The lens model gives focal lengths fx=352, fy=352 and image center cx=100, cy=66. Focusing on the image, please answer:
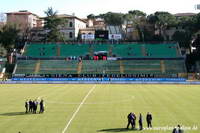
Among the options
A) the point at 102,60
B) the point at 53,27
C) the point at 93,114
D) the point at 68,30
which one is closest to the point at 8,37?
the point at 53,27

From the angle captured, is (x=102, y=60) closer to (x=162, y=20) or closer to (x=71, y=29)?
(x=162, y=20)

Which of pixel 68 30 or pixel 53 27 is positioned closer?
pixel 53 27

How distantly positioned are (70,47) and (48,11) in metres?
24.0

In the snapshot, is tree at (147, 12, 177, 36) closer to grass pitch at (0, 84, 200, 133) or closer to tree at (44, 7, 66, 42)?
tree at (44, 7, 66, 42)

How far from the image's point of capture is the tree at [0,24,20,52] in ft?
369

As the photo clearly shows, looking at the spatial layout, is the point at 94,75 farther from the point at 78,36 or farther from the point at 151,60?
the point at 78,36

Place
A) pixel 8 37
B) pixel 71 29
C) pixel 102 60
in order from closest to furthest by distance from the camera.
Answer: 1. pixel 102 60
2. pixel 8 37
3. pixel 71 29

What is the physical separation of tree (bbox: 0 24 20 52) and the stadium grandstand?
644 cm

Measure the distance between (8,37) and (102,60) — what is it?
33232 mm

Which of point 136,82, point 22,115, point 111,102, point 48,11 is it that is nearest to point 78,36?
point 48,11

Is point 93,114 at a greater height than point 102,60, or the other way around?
point 102,60

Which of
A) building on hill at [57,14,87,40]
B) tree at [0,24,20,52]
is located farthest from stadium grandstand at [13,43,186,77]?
building on hill at [57,14,87,40]

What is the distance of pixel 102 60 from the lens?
10006 centimetres

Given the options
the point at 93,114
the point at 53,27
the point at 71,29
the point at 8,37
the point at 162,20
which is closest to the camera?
the point at 93,114
